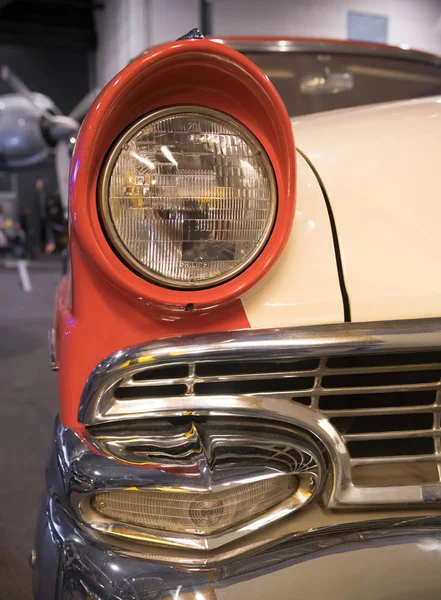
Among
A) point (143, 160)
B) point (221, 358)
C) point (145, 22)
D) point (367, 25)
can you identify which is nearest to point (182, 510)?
point (221, 358)

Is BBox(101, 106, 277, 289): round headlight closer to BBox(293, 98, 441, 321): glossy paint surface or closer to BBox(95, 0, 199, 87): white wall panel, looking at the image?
BBox(293, 98, 441, 321): glossy paint surface

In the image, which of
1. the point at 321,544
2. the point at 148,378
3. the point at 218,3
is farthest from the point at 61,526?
the point at 218,3

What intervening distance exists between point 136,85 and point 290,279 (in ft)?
1.12

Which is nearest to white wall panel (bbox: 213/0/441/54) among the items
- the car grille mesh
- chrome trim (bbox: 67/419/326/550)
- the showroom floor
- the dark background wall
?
the dark background wall

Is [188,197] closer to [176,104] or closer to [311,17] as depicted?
[176,104]

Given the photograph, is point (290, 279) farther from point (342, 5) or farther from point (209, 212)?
point (342, 5)

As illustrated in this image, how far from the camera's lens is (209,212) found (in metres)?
0.76

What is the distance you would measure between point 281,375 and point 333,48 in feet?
5.27

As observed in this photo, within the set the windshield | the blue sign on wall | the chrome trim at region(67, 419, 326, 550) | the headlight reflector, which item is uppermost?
the blue sign on wall

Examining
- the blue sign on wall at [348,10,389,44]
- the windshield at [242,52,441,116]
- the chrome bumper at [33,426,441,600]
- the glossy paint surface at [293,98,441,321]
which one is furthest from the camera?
the blue sign on wall at [348,10,389,44]

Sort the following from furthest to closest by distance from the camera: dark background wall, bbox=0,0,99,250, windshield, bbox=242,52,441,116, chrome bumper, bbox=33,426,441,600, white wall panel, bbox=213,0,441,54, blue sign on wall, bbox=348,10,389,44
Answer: dark background wall, bbox=0,0,99,250 → blue sign on wall, bbox=348,10,389,44 → white wall panel, bbox=213,0,441,54 → windshield, bbox=242,52,441,116 → chrome bumper, bbox=33,426,441,600

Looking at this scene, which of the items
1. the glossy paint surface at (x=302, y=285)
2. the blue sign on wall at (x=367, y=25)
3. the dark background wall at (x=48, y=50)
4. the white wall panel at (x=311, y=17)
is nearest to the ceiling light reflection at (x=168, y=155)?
the glossy paint surface at (x=302, y=285)

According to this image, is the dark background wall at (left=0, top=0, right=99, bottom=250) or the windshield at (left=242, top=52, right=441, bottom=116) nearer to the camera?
the windshield at (left=242, top=52, right=441, bottom=116)

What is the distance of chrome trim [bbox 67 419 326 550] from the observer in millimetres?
716
